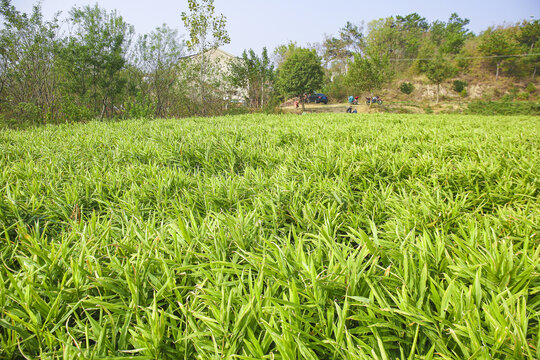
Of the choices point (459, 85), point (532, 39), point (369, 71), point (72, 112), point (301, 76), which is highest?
point (532, 39)

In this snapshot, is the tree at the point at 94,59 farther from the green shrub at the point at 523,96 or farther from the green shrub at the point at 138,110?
the green shrub at the point at 523,96

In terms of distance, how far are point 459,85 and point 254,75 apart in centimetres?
3151

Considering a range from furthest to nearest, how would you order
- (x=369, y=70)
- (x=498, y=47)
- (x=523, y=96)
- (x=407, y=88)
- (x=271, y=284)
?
(x=498, y=47) < (x=407, y=88) < (x=523, y=96) < (x=369, y=70) < (x=271, y=284)

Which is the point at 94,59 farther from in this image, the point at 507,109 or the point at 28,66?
the point at 507,109

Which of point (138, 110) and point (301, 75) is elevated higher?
point (301, 75)

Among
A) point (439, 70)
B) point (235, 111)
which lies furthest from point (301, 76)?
point (439, 70)

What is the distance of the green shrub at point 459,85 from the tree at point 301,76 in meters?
21.7

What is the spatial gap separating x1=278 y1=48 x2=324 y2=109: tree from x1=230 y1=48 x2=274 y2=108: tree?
22.2ft

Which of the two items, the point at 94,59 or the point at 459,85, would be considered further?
the point at 459,85

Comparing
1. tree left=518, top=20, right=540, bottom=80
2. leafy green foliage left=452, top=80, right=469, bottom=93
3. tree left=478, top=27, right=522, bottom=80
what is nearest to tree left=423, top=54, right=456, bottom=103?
leafy green foliage left=452, top=80, right=469, bottom=93

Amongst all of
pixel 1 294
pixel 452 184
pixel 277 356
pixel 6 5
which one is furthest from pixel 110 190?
pixel 6 5

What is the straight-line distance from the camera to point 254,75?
1931 centimetres

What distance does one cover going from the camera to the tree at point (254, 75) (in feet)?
63.0

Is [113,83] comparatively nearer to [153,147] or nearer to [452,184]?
[153,147]
